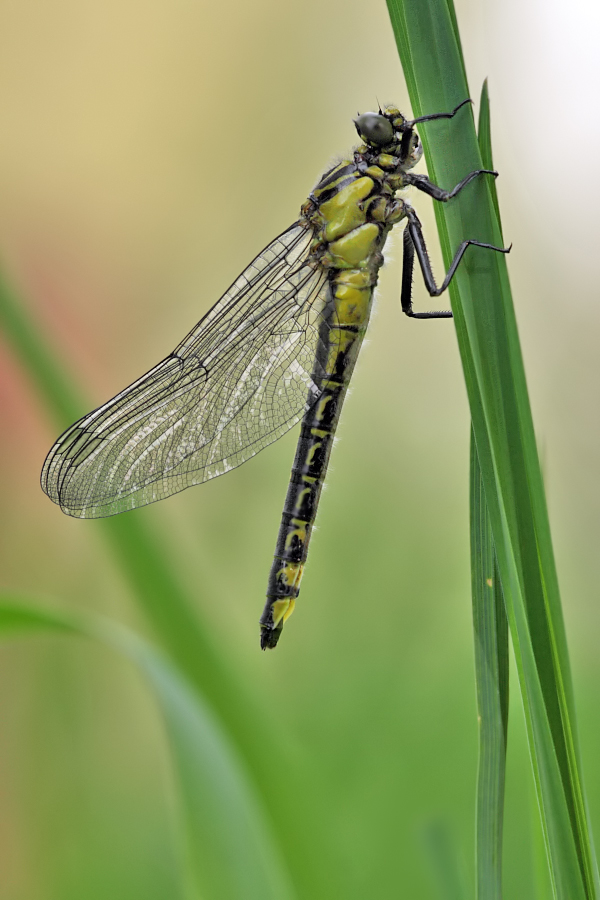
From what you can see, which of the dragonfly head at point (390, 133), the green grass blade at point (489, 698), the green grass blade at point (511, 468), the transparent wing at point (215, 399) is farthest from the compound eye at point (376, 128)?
the green grass blade at point (489, 698)

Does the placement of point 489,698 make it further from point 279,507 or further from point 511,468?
point 279,507

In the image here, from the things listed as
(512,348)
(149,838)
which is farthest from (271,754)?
(149,838)

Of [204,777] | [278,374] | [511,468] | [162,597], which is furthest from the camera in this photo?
[278,374]

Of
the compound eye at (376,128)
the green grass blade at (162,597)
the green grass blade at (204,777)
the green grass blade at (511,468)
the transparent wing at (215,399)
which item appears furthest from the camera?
the transparent wing at (215,399)

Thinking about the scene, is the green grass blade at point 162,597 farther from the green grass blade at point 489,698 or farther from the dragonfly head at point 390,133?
the dragonfly head at point 390,133

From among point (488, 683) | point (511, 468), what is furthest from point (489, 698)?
point (511, 468)

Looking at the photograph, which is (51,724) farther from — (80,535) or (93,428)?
(93,428)
